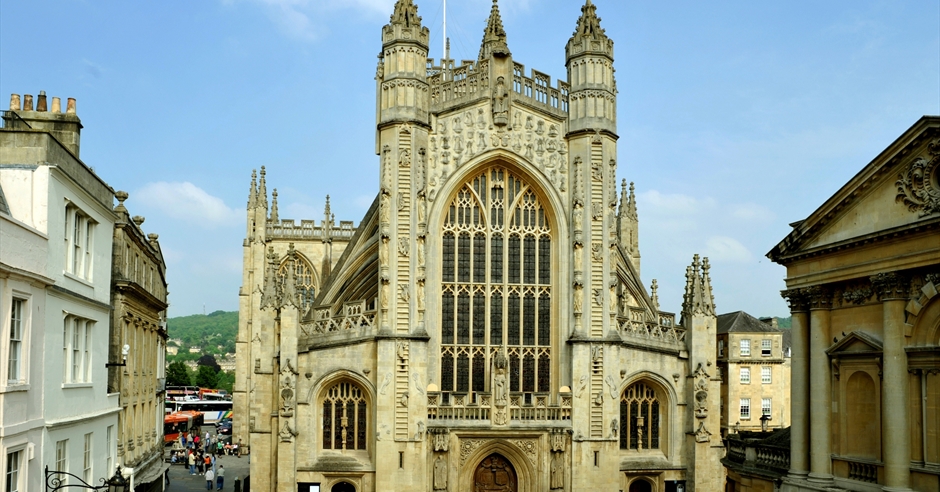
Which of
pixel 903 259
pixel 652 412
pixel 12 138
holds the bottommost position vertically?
pixel 652 412

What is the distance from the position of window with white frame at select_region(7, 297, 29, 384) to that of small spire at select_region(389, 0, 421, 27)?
22.3 m

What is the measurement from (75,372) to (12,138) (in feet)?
17.8

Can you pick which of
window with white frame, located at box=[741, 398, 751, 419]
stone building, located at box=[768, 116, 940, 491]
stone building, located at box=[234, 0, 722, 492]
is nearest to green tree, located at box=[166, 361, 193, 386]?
window with white frame, located at box=[741, 398, 751, 419]

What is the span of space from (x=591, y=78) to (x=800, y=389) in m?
16.4

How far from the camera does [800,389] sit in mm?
24859

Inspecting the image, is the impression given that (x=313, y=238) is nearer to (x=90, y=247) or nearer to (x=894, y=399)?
(x=90, y=247)

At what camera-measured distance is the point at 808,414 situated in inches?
966

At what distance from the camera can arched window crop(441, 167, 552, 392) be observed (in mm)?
36438

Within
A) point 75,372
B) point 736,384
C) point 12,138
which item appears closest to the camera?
point 12,138

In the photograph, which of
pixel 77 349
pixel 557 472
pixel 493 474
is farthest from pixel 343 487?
pixel 77 349

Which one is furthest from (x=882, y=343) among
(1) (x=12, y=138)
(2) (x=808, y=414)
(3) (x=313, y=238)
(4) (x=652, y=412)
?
(3) (x=313, y=238)

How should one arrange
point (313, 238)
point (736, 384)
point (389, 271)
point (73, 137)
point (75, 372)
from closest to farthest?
1. point (75, 372)
2. point (73, 137)
3. point (389, 271)
4. point (313, 238)
5. point (736, 384)

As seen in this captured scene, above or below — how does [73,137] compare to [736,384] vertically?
above

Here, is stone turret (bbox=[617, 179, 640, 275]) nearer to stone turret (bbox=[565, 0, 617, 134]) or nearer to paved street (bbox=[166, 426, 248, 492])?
stone turret (bbox=[565, 0, 617, 134])
